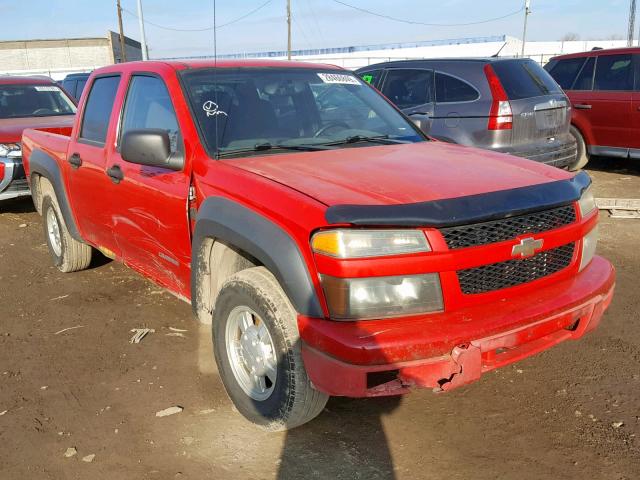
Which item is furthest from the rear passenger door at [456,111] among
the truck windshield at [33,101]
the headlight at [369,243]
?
the truck windshield at [33,101]

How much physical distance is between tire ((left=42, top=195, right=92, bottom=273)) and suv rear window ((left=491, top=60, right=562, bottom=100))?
5.02 m

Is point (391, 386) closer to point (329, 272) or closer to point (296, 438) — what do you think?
point (329, 272)

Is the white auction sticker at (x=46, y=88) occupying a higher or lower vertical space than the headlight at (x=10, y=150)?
higher

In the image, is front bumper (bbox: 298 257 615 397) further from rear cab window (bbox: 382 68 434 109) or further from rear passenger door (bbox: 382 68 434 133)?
rear cab window (bbox: 382 68 434 109)

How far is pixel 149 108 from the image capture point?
384 centimetres

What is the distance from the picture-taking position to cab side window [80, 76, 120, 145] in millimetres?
4293

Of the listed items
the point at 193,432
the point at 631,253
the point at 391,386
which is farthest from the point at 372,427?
the point at 631,253

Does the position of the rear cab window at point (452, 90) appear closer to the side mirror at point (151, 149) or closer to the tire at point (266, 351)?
the side mirror at point (151, 149)

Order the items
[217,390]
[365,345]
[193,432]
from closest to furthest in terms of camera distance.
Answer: [365,345], [193,432], [217,390]

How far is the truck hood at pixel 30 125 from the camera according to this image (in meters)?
7.13

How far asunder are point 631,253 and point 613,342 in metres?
2.14

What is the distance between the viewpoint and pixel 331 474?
2.69m

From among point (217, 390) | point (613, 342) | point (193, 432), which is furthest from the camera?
point (613, 342)

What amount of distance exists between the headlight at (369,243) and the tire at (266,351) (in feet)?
1.27
